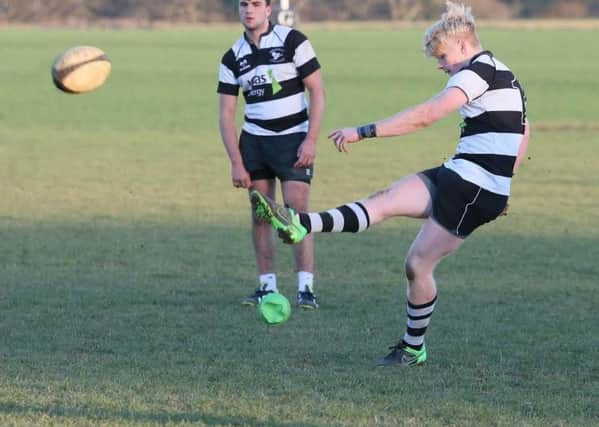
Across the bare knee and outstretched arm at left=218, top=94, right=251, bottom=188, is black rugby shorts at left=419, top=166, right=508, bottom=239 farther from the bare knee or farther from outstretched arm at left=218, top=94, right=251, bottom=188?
outstretched arm at left=218, top=94, right=251, bottom=188

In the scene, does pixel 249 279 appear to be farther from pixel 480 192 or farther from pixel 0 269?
pixel 480 192

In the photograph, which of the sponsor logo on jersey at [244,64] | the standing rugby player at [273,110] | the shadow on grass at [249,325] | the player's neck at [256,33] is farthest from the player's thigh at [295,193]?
the player's neck at [256,33]

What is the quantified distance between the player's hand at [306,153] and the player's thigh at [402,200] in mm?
1957

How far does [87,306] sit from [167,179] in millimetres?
8450

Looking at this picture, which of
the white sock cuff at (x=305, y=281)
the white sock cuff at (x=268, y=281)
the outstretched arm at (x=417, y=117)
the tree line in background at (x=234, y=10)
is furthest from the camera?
the tree line in background at (x=234, y=10)

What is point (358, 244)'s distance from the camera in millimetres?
12617

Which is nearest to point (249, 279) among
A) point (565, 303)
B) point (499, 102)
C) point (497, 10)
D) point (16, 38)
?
point (565, 303)

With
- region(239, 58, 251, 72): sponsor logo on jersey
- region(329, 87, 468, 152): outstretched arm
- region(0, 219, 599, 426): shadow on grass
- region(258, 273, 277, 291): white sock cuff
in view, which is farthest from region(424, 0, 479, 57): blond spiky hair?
region(258, 273, 277, 291): white sock cuff

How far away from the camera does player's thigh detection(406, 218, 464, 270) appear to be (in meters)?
7.35

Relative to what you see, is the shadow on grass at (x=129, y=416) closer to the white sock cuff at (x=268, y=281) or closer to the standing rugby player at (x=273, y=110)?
the standing rugby player at (x=273, y=110)

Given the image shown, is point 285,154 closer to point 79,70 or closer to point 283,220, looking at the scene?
point 79,70

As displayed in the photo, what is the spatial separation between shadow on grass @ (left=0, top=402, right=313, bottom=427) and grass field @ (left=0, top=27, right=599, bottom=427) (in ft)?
0.05

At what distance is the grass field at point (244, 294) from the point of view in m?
6.61

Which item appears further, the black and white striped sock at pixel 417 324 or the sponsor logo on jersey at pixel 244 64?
the sponsor logo on jersey at pixel 244 64
